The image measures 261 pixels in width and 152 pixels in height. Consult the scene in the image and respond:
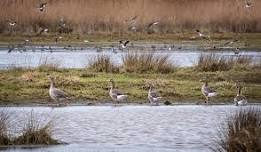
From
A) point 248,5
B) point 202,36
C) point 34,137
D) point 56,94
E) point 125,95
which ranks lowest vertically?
point 34,137

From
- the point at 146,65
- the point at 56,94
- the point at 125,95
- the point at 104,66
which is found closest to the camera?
the point at 56,94

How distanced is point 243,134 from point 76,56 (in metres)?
22.6

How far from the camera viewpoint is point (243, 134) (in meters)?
13.1

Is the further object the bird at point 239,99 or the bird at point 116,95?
the bird at point 116,95

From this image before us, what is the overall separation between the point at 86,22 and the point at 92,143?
27.4 meters

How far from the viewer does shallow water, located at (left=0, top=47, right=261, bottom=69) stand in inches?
1206

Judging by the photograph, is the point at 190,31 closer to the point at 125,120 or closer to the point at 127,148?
the point at 125,120

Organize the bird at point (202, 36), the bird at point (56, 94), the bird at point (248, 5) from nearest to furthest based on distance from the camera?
the bird at point (56, 94)
the bird at point (202, 36)
the bird at point (248, 5)

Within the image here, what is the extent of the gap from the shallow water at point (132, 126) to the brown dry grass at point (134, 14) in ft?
71.8

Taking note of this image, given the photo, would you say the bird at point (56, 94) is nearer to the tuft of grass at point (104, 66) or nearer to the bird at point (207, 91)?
the bird at point (207, 91)

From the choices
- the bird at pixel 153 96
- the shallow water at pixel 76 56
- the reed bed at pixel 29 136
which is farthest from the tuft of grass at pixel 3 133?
the shallow water at pixel 76 56

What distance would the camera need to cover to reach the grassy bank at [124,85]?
21859 mm

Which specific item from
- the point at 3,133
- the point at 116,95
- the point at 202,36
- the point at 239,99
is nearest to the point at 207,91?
the point at 239,99

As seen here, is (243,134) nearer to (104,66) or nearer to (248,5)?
(104,66)
